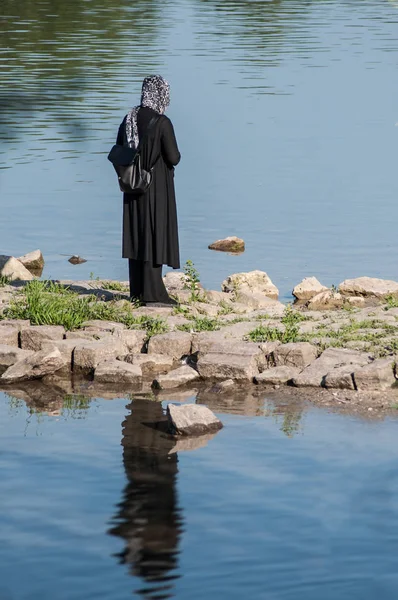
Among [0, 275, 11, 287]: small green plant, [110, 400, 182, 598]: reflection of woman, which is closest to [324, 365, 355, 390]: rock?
[110, 400, 182, 598]: reflection of woman

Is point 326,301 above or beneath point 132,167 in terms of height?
beneath

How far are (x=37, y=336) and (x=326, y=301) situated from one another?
→ 305cm

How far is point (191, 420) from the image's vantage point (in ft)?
29.0

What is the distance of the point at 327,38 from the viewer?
1641 inches

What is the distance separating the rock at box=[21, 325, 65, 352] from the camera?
10680 millimetres

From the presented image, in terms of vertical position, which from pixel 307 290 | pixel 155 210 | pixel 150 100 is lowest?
pixel 307 290

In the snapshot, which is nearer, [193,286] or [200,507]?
[200,507]

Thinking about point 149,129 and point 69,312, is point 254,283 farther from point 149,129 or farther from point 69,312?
point 69,312

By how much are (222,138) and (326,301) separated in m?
11.5

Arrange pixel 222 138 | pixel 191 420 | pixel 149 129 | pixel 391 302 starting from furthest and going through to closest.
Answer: pixel 222 138 < pixel 391 302 < pixel 149 129 < pixel 191 420

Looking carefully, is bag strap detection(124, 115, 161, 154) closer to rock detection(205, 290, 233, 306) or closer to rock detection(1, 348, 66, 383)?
rock detection(205, 290, 233, 306)

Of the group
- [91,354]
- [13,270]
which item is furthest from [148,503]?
→ [13,270]

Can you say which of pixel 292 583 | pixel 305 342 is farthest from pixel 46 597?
pixel 305 342

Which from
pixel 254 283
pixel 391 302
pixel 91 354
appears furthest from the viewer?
pixel 254 283
